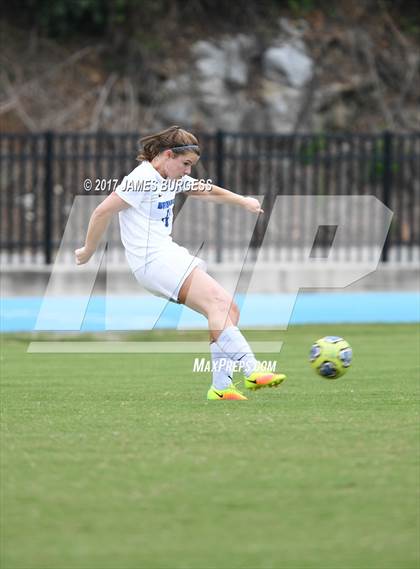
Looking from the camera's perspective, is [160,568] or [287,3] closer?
[160,568]

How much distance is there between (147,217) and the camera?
9125mm

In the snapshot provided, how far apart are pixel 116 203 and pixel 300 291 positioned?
36.3 feet

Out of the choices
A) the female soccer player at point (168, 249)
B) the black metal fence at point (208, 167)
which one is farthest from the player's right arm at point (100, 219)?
the black metal fence at point (208, 167)

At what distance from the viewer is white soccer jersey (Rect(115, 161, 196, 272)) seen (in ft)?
29.8

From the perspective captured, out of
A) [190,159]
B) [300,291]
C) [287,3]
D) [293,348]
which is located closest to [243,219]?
[300,291]

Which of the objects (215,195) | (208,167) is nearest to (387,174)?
(208,167)

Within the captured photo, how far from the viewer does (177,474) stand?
6.52m

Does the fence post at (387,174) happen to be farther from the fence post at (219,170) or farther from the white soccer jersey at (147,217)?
the white soccer jersey at (147,217)

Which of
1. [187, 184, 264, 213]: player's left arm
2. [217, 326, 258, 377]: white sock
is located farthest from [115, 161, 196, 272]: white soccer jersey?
[217, 326, 258, 377]: white sock

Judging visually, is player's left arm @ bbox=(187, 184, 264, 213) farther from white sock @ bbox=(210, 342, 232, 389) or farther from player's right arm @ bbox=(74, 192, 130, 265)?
white sock @ bbox=(210, 342, 232, 389)

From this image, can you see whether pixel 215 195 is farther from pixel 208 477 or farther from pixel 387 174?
pixel 387 174

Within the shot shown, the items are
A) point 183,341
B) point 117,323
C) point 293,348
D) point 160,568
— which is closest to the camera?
point 160,568

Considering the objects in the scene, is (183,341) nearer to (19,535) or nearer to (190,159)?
(190,159)

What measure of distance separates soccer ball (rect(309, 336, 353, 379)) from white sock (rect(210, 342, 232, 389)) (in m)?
0.93
